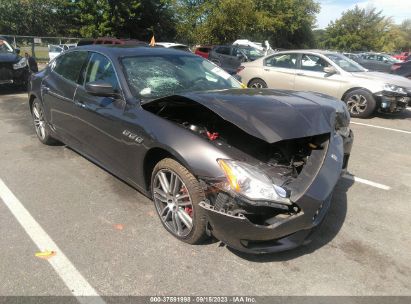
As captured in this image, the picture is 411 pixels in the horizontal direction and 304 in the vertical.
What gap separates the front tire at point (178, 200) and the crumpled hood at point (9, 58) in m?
9.12

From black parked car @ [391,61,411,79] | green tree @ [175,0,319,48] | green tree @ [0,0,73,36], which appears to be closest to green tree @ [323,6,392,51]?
green tree @ [175,0,319,48]

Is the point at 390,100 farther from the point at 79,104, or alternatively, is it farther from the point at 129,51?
the point at 79,104

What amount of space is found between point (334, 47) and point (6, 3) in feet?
155

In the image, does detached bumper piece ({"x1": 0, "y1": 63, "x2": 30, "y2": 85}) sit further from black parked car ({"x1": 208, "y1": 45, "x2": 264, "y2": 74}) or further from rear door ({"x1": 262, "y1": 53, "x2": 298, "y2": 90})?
black parked car ({"x1": 208, "y1": 45, "x2": 264, "y2": 74})

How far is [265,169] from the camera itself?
2.85m

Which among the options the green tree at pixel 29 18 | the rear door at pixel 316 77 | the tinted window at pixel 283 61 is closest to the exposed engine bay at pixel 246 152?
the rear door at pixel 316 77

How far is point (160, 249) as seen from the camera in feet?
10.2

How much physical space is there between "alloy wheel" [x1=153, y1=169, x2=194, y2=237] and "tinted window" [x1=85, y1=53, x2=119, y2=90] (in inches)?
46.4

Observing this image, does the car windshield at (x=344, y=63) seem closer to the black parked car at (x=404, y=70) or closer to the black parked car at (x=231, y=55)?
the black parked car at (x=404, y=70)

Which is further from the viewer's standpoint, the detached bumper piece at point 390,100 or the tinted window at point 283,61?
the tinted window at point 283,61

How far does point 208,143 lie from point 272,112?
0.67 meters

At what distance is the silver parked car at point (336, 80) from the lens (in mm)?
8336

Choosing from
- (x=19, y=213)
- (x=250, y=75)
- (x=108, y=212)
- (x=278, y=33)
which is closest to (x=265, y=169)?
(x=108, y=212)

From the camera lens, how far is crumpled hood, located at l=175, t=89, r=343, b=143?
2.89 metres
